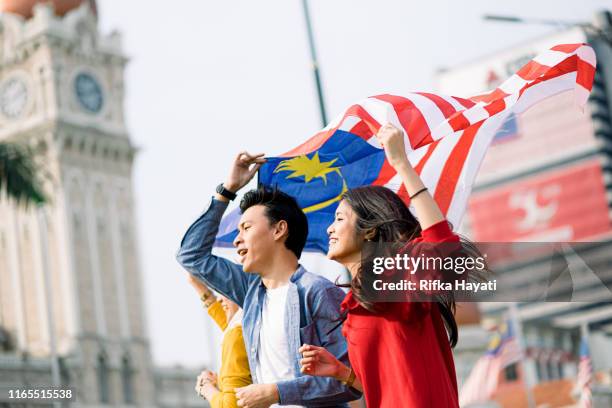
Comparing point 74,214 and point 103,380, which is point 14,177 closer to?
point 103,380

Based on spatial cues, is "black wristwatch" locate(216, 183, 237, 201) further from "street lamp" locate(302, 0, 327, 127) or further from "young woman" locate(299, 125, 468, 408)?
"street lamp" locate(302, 0, 327, 127)

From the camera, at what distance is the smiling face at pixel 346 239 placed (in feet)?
17.4

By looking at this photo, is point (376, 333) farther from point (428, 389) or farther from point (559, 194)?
point (559, 194)

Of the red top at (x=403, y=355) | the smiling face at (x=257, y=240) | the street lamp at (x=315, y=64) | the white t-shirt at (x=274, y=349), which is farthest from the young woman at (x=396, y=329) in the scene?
the street lamp at (x=315, y=64)

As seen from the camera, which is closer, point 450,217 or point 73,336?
point 450,217

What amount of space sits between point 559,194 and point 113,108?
69.7 meters

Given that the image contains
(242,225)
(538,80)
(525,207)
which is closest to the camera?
(242,225)

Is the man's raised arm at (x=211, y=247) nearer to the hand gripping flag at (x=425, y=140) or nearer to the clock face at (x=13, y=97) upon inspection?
the hand gripping flag at (x=425, y=140)

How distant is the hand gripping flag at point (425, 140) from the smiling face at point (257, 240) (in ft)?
3.13

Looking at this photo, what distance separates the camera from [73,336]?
202ft

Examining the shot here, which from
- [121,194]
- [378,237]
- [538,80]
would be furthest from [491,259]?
[121,194]

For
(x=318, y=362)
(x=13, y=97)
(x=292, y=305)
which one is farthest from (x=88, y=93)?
(x=318, y=362)

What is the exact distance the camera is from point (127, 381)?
63625 millimetres

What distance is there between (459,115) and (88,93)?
61.5 metres
